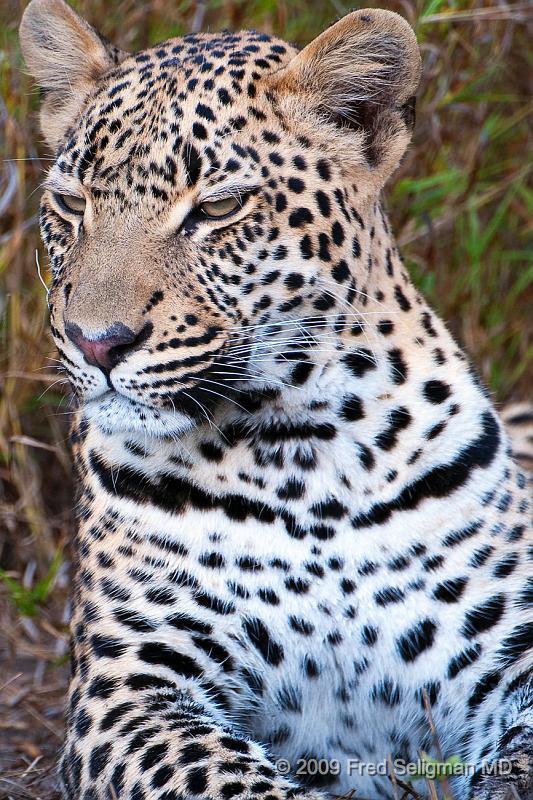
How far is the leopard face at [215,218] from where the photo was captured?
3588 millimetres

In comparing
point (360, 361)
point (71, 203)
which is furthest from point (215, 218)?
point (360, 361)

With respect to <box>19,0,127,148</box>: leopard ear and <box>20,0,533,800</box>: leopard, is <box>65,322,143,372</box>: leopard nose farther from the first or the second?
<box>19,0,127,148</box>: leopard ear

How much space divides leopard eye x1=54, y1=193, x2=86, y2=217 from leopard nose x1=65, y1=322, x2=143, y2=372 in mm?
573

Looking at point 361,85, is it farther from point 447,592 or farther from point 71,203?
point 447,592

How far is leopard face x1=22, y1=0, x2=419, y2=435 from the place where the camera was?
3588mm

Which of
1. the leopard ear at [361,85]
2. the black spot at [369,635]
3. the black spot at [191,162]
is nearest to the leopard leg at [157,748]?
the black spot at [369,635]

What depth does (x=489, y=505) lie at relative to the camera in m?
4.09

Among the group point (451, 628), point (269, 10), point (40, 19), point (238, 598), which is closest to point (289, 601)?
point (238, 598)

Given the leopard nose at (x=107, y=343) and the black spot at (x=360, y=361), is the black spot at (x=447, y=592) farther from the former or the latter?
the leopard nose at (x=107, y=343)

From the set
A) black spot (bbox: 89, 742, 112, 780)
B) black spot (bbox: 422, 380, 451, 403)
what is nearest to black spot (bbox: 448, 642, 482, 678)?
black spot (bbox: 422, 380, 451, 403)

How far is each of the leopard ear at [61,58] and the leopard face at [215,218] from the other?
319 millimetres

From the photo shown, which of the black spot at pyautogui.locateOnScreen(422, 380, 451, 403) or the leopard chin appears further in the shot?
the black spot at pyautogui.locateOnScreen(422, 380, 451, 403)

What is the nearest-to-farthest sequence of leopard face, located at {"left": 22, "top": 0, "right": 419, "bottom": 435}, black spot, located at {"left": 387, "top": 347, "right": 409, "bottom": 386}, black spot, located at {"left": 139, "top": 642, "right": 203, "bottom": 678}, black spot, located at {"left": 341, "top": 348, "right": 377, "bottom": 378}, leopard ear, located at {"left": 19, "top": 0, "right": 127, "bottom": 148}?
leopard face, located at {"left": 22, "top": 0, "right": 419, "bottom": 435}
black spot, located at {"left": 139, "top": 642, "right": 203, "bottom": 678}
black spot, located at {"left": 341, "top": 348, "right": 377, "bottom": 378}
black spot, located at {"left": 387, "top": 347, "right": 409, "bottom": 386}
leopard ear, located at {"left": 19, "top": 0, "right": 127, "bottom": 148}

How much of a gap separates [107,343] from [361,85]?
1202 millimetres
